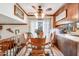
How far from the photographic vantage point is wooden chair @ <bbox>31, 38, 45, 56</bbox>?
1.54 metres

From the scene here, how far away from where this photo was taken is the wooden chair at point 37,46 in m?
1.54

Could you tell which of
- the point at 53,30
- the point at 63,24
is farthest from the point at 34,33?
the point at 63,24

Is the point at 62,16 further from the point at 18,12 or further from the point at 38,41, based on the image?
the point at 18,12

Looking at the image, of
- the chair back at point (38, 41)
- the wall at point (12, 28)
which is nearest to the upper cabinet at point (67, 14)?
the chair back at point (38, 41)

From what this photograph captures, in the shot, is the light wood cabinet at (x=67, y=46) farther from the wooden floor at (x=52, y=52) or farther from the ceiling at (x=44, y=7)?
the ceiling at (x=44, y=7)

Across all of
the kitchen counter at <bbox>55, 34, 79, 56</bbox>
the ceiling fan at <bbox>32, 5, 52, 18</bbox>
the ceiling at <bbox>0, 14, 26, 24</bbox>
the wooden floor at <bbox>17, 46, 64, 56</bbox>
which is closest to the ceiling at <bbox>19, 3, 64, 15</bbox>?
the ceiling fan at <bbox>32, 5, 52, 18</bbox>

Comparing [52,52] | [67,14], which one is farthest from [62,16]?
[52,52]

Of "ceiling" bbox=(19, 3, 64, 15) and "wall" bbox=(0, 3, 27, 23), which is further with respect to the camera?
"ceiling" bbox=(19, 3, 64, 15)

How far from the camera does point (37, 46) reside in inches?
60.9

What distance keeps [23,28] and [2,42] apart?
0.31 m

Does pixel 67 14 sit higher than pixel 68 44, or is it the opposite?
pixel 67 14

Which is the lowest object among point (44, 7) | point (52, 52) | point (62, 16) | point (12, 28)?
point (52, 52)

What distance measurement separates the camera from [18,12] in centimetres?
150

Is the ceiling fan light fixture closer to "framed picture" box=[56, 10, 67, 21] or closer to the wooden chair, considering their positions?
"framed picture" box=[56, 10, 67, 21]
